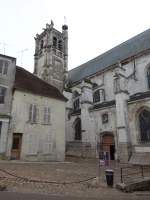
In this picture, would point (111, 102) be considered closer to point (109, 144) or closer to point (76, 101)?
point (109, 144)

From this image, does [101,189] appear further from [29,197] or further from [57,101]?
[57,101]

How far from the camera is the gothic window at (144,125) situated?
16391 mm

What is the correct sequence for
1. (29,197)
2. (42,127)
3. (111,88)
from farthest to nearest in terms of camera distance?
(111,88)
(42,127)
(29,197)

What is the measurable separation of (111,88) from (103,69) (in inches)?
110

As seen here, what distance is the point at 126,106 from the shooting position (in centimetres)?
1780

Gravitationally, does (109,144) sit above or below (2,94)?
below

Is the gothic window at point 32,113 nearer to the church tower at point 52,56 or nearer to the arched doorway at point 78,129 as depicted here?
the arched doorway at point 78,129

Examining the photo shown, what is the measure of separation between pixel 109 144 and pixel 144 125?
4388 mm

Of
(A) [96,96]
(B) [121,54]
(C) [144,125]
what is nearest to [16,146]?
(C) [144,125]

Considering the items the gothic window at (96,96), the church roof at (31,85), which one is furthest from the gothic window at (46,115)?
the gothic window at (96,96)

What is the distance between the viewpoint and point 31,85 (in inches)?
678

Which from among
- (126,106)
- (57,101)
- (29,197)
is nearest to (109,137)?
(126,106)

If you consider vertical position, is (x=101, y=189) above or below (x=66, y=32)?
below

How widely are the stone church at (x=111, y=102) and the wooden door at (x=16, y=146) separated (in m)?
2.09
